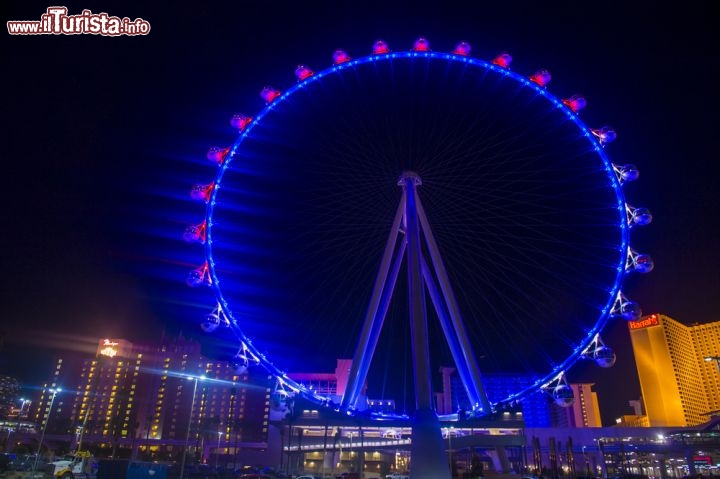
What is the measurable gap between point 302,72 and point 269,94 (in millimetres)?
2018

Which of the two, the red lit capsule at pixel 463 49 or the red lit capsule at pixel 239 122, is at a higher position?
the red lit capsule at pixel 463 49

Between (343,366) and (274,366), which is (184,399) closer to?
(343,366)

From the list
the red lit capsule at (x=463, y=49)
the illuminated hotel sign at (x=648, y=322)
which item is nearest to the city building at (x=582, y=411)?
the illuminated hotel sign at (x=648, y=322)

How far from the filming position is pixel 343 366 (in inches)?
4924

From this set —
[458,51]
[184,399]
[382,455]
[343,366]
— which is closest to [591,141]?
[458,51]

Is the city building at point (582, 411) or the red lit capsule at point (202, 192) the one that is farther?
the city building at point (582, 411)

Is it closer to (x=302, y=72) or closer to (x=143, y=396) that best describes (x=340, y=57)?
(x=302, y=72)

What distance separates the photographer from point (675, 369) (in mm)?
154500

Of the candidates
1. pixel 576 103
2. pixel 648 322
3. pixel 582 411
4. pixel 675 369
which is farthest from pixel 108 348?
pixel 675 369

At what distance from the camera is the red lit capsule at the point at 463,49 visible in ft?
80.4

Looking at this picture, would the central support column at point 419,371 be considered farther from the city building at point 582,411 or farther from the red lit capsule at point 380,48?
the city building at point 582,411

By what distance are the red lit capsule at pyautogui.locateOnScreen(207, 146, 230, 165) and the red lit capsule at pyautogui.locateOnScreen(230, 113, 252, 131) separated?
1251 millimetres

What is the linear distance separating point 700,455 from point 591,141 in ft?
220

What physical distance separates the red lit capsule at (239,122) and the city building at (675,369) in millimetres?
149294
